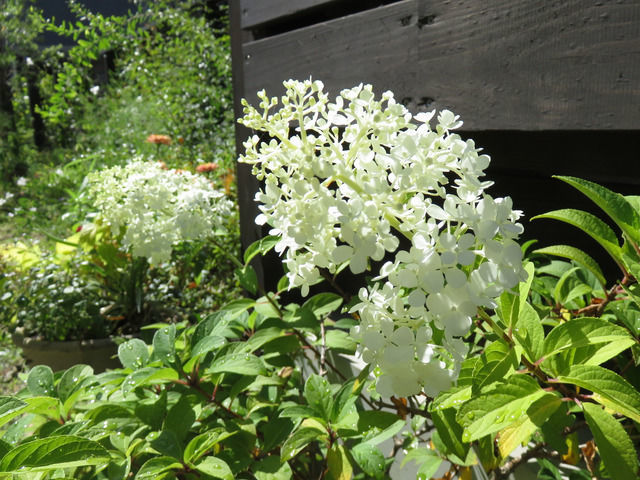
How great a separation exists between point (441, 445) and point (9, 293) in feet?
7.73

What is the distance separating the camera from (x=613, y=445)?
0.66 meters

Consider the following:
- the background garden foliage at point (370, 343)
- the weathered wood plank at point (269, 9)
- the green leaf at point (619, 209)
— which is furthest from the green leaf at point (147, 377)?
the weathered wood plank at point (269, 9)

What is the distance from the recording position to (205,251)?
288 cm

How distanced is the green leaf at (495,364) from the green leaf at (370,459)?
31 centimetres

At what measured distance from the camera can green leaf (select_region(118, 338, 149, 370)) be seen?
3.72 feet

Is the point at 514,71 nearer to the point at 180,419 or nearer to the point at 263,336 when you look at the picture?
the point at 263,336

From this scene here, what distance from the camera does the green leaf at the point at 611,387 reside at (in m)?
0.64

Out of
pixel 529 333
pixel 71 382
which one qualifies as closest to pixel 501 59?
pixel 529 333

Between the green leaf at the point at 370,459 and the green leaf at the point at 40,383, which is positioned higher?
the green leaf at the point at 40,383

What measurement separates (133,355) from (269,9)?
1252 mm

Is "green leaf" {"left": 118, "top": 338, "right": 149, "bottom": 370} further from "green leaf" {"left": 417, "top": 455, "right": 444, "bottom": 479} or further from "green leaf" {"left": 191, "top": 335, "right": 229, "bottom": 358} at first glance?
"green leaf" {"left": 417, "top": 455, "right": 444, "bottom": 479}

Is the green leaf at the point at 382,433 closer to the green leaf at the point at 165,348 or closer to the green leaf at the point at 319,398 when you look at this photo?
the green leaf at the point at 319,398

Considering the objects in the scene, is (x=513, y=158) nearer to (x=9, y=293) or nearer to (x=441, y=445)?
(x=441, y=445)

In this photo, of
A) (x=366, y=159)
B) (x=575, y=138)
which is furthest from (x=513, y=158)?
(x=366, y=159)
